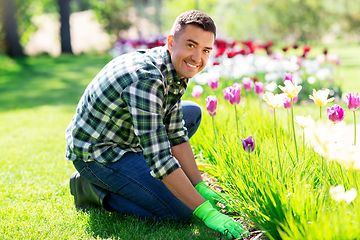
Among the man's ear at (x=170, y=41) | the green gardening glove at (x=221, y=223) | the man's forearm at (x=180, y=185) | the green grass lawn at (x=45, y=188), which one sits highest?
the man's ear at (x=170, y=41)

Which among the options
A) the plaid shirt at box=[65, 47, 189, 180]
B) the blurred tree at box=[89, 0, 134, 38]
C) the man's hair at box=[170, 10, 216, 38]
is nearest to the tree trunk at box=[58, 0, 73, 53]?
the blurred tree at box=[89, 0, 134, 38]

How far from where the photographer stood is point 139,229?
6.17ft

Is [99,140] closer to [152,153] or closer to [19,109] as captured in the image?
[152,153]

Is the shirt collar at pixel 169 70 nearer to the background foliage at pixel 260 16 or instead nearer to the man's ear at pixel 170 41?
the man's ear at pixel 170 41

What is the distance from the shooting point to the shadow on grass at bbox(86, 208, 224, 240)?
180cm

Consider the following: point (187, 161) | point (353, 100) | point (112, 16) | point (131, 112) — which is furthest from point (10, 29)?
point (353, 100)

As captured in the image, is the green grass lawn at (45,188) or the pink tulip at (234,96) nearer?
the green grass lawn at (45,188)

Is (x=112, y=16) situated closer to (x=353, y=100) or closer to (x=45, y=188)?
(x=45, y=188)

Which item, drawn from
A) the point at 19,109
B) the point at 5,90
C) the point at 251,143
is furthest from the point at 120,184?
the point at 5,90

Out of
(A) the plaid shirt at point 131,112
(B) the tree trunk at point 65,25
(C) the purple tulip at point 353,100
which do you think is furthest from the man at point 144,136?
(B) the tree trunk at point 65,25

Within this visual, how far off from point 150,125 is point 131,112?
0.39 ft

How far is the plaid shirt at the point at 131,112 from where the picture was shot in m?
1.73

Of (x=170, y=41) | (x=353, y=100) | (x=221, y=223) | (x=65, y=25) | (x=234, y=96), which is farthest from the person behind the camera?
(x=65, y=25)

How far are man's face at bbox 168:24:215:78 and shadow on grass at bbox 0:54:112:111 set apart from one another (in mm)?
4446
